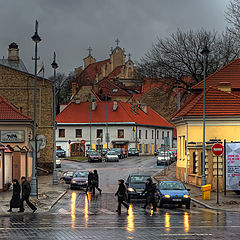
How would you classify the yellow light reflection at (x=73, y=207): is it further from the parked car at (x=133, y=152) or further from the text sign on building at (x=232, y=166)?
the parked car at (x=133, y=152)

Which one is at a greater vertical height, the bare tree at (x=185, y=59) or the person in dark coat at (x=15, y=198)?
the bare tree at (x=185, y=59)

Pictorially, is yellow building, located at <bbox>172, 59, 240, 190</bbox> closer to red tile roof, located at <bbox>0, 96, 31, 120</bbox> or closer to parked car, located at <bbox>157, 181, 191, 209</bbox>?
parked car, located at <bbox>157, 181, 191, 209</bbox>

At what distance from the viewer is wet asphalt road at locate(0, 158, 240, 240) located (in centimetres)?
1639

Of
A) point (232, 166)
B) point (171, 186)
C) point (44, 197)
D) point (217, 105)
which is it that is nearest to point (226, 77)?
point (217, 105)

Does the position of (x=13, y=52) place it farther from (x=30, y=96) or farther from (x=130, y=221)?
(x=130, y=221)

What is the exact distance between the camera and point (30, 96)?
53.1m

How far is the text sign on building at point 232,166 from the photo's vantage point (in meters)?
32.3

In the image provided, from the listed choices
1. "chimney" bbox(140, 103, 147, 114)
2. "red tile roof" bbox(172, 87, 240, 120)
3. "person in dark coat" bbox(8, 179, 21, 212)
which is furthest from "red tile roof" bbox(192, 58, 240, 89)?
"chimney" bbox(140, 103, 147, 114)

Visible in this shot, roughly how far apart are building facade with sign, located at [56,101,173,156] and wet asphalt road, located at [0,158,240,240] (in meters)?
63.9

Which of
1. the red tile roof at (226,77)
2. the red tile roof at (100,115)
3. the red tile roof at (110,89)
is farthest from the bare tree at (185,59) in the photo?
the red tile roof at (110,89)

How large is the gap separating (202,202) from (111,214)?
6868mm

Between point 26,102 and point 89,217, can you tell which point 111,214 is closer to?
point 89,217

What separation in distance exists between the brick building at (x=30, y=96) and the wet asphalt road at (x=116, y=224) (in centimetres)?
2567

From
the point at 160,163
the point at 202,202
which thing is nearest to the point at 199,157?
the point at 202,202
